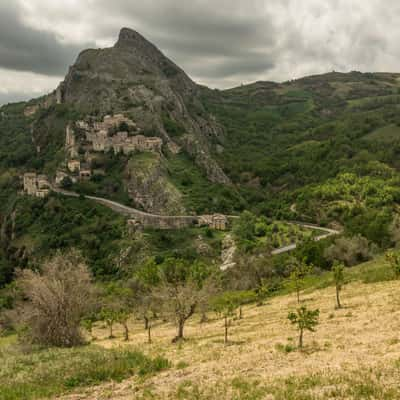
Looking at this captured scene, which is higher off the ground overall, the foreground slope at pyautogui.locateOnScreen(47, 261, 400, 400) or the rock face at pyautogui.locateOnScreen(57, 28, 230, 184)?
the rock face at pyautogui.locateOnScreen(57, 28, 230, 184)

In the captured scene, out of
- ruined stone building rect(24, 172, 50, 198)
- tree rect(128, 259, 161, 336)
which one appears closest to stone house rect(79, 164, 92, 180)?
ruined stone building rect(24, 172, 50, 198)

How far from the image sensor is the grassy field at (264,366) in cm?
1416

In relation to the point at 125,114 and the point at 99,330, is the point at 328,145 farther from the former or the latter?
the point at 99,330

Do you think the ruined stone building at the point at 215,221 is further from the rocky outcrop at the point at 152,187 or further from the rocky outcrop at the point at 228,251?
the rocky outcrop at the point at 152,187

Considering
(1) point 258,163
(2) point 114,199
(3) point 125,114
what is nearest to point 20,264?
(2) point 114,199

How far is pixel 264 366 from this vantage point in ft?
59.7

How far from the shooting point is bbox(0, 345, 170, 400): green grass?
18.2 metres

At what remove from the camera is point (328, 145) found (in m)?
171

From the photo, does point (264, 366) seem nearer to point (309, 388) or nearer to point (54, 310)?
point (309, 388)

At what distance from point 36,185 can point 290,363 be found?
116173 mm

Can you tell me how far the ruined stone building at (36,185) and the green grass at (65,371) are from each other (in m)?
99.3

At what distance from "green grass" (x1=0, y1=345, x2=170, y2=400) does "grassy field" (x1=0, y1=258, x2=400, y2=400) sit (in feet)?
0.17

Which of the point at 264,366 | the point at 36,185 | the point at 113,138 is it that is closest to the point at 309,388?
the point at 264,366

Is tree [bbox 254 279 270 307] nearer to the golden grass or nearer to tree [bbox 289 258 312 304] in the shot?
tree [bbox 289 258 312 304]
